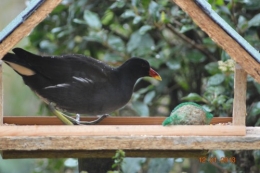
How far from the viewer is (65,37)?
431 cm

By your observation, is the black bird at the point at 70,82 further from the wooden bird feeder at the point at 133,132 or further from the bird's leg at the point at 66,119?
the wooden bird feeder at the point at 133,132

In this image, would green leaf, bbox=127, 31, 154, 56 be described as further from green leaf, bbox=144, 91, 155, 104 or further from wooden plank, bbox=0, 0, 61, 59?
wooden plank, bbox=0, 0, 61, 59

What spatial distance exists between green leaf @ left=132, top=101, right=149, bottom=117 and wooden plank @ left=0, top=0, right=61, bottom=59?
1450mm

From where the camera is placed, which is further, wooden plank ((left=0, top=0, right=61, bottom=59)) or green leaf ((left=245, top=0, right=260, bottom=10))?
green leaf ((left=245, top=0, right=260, bottom=10))

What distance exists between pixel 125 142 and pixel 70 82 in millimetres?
417

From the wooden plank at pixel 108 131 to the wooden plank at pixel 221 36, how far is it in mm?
264

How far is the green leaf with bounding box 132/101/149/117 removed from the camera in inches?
148

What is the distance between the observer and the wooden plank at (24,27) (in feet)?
7.88

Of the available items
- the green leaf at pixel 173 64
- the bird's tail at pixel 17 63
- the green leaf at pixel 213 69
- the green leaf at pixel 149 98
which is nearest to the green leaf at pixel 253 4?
the green leaf at pixel 213 69

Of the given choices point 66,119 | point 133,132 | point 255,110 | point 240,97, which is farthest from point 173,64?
point 133,132

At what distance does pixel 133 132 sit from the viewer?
2.45m

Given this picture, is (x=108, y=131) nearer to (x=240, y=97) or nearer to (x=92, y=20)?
(x=240, y=97)

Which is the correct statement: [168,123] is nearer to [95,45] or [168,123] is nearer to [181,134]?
[181,134]

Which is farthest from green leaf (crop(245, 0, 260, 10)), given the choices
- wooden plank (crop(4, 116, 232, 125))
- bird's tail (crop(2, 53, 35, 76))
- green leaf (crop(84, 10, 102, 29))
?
bird's tail (crop(2, 53, 35, 76))
